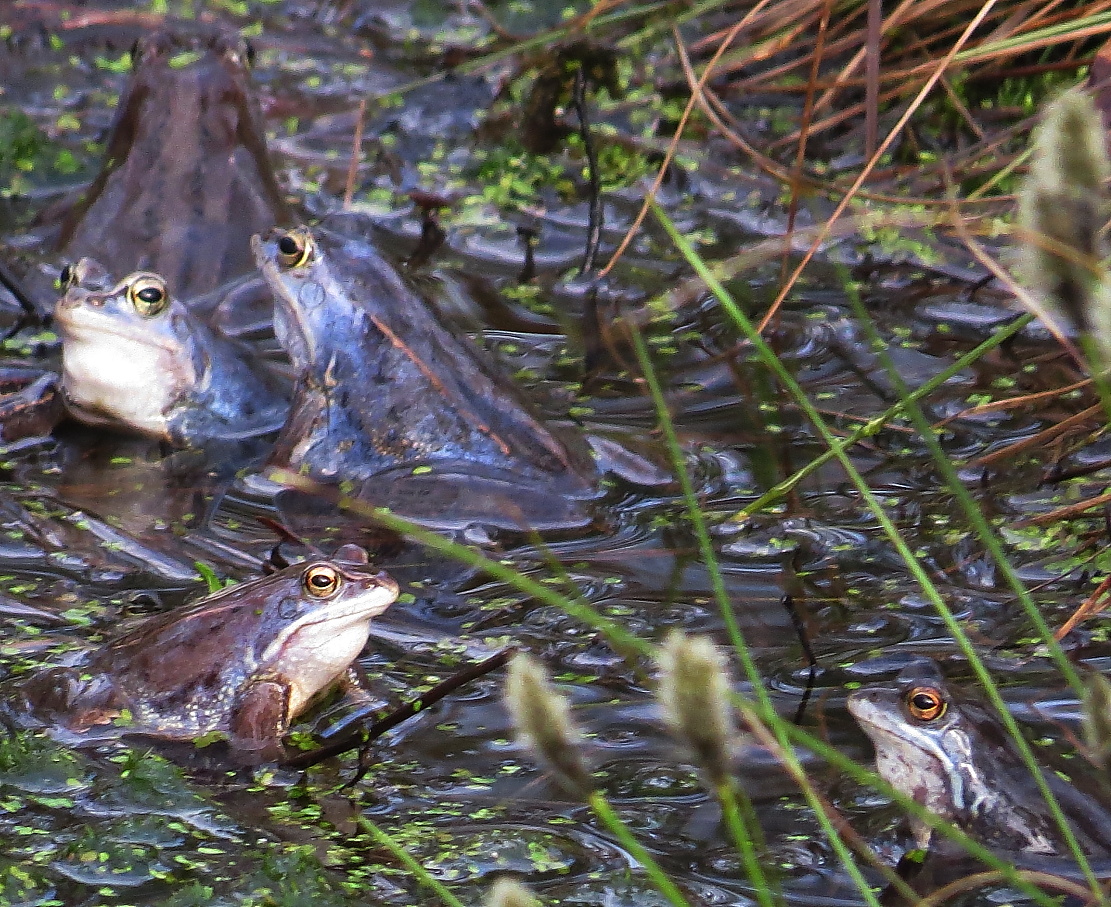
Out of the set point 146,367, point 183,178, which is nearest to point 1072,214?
point 146,367

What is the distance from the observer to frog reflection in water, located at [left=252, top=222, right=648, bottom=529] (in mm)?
4645

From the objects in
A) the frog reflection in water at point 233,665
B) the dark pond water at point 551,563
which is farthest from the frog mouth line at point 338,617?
the dark pond water at point 551,563

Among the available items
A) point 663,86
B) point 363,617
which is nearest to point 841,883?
point 363,617

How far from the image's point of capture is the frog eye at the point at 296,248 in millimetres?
4965

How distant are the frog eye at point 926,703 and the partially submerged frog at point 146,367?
9.45 ft

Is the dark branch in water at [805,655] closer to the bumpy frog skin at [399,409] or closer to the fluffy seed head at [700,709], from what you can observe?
the bumpy frog skin at [399,409]

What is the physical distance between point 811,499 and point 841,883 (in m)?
1.86

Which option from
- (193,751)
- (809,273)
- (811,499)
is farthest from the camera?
(809,273)

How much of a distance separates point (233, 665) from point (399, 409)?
4.73 ft

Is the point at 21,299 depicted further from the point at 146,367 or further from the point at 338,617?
the point at 338,617

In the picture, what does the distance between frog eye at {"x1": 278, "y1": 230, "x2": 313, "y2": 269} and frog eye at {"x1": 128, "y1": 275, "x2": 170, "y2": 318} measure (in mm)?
531

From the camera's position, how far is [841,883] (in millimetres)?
3002

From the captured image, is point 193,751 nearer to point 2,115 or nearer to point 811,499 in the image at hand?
point 811,499

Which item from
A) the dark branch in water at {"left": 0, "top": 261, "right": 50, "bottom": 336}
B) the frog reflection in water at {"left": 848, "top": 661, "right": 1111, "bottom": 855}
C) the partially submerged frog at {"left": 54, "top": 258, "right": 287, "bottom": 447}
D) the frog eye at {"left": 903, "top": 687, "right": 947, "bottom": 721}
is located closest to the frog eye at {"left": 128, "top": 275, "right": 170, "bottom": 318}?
the partially submerged frog at {"left": 54, "top": 258, "right": 287, "bottom": 447}
